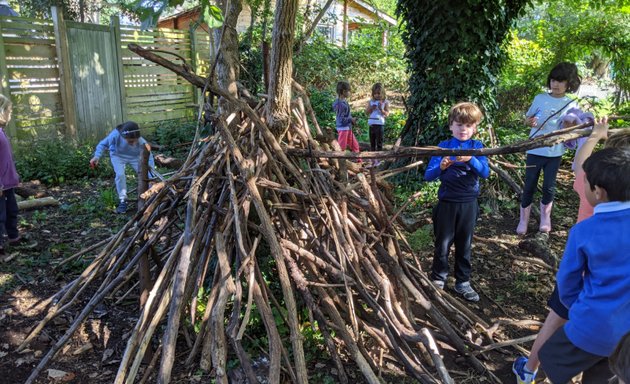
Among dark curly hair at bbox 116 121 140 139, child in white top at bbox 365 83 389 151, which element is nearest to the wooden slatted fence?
dark curly hair at bbox 116 121 140 139

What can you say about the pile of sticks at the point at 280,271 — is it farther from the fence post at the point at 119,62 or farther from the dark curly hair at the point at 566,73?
the fence post at the point at 119,62

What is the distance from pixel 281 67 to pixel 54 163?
5.53 m

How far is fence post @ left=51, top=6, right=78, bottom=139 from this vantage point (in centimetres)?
833

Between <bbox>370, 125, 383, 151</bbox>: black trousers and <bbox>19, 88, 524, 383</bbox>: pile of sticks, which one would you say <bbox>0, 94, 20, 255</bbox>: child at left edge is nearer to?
<bbox>19, 88, 524, 383</bbox>: pile of sticks

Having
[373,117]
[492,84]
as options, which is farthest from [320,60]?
[492,84]

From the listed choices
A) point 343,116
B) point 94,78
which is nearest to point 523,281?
point 343,116

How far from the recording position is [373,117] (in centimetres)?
800

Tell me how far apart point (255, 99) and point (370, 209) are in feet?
4.39

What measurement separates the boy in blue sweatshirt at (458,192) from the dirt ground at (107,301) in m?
0.34

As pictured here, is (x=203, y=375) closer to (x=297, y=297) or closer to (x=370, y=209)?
(x=297, y=297)

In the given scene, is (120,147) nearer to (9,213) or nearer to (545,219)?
(9,213)

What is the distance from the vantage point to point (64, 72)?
8.42m

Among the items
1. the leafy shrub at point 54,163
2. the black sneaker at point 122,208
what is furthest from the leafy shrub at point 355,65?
the black sneaker at point 122,208

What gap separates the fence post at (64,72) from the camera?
8.33 m
